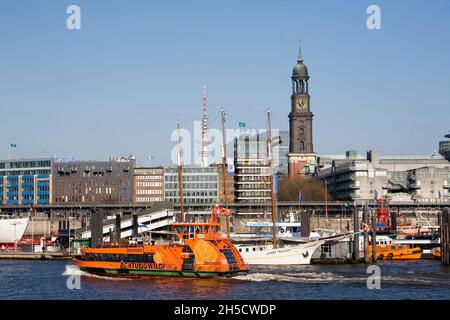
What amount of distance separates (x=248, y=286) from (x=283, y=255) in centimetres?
2680

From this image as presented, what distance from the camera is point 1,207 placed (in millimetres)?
184875

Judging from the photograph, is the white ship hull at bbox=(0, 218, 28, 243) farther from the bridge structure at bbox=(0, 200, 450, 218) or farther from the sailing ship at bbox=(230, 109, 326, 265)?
the sailing ship at bbox=(230, 109, 326, 265)

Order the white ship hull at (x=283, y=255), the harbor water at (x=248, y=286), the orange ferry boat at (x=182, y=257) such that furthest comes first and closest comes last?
the white ship hull at (x=283, y=255) → the orange ferry boat at (x=182, y=257) → the harbor water at (x=248, y=286)

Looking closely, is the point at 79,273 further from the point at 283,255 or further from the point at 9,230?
the point at 9,230

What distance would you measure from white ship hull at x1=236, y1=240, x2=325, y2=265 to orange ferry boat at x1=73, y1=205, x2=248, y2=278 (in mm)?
15929

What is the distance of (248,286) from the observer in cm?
6644

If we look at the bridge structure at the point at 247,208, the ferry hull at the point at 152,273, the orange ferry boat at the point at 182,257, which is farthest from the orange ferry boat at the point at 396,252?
the bridge structure at the point at 247,208

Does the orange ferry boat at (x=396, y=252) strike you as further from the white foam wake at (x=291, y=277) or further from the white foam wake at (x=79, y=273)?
the white foam wake at (x=79, y=273)

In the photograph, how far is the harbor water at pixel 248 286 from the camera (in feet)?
201

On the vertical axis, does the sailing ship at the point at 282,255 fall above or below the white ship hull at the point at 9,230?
below

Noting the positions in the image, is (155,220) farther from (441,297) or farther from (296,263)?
(441,297)

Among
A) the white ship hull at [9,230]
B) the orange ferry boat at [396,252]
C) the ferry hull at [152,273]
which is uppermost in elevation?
the white ship hull at [9,230]

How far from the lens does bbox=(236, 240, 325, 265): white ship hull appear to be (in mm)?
93000

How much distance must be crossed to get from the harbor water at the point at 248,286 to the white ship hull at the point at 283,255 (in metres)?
8.55
